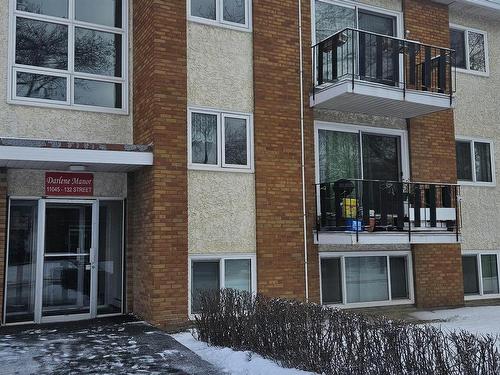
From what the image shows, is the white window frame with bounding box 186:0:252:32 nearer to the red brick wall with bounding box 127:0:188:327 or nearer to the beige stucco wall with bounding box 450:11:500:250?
the red brick wall with bounding box 127:0:188:327

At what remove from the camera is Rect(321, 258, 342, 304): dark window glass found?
36.3 ft

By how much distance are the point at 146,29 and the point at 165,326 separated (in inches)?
206

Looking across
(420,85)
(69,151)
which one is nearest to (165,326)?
(69,151)

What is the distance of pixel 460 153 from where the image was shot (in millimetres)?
13242

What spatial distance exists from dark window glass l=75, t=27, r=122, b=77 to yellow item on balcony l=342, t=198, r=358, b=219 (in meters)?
4.93

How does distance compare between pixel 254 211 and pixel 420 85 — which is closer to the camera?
pixel 254 211

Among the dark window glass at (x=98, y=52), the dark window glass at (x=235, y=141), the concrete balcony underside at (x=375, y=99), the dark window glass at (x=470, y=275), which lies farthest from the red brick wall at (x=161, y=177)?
the dark window glass at (x=470, y=275)

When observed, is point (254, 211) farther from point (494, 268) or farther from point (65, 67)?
point (494, 268)

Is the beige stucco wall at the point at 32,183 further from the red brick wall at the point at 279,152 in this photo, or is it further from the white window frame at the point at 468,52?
the white window frame at the point at 468,52

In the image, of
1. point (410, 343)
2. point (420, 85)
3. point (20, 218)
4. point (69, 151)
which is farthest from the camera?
point (420, 85)

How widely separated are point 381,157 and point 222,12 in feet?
15.1

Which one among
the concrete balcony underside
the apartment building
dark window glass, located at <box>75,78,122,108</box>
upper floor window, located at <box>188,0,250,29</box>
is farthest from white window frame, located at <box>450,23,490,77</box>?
dark window glass, located at <box>75,78,122,108</box>

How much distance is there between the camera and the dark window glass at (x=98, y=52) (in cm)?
1023

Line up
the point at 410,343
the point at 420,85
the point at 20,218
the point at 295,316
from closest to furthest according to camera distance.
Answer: the point at 410,343 → the point at 295,316 → the point at 20,218 → the point at 420,85
